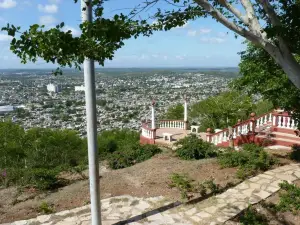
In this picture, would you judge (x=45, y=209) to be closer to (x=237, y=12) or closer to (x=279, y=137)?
(x=237, y=12)

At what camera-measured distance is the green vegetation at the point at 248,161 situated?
699cm

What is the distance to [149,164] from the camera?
838cm

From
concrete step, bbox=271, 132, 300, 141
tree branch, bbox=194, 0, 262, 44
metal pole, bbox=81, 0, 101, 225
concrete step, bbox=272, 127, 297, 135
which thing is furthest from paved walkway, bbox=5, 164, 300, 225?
concrete step, bbox=272, 127, 297, 135

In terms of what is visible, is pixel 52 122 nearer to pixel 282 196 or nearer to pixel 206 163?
pixel 206 163

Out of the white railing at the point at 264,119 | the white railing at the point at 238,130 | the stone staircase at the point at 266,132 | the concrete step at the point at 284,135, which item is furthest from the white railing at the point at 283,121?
the white railing at the point at 238,130

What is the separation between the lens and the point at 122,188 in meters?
6.57

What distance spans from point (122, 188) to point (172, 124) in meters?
11.4

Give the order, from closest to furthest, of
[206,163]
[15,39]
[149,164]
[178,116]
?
1. [15,39]
2. [206,163]
3. [149,164]
4. [178,116]

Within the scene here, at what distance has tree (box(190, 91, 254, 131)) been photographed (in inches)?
682

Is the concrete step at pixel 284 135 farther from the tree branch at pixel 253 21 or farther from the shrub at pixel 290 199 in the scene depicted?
the tree branch at pixel 253 21

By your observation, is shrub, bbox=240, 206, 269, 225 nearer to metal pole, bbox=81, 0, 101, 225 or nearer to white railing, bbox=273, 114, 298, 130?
metal pole, bbox=81, 0, 101, 225

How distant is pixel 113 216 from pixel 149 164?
3236 mm

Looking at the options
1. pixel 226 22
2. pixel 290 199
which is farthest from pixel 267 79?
pixel 226 22

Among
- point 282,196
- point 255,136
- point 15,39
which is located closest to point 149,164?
point 282,196
